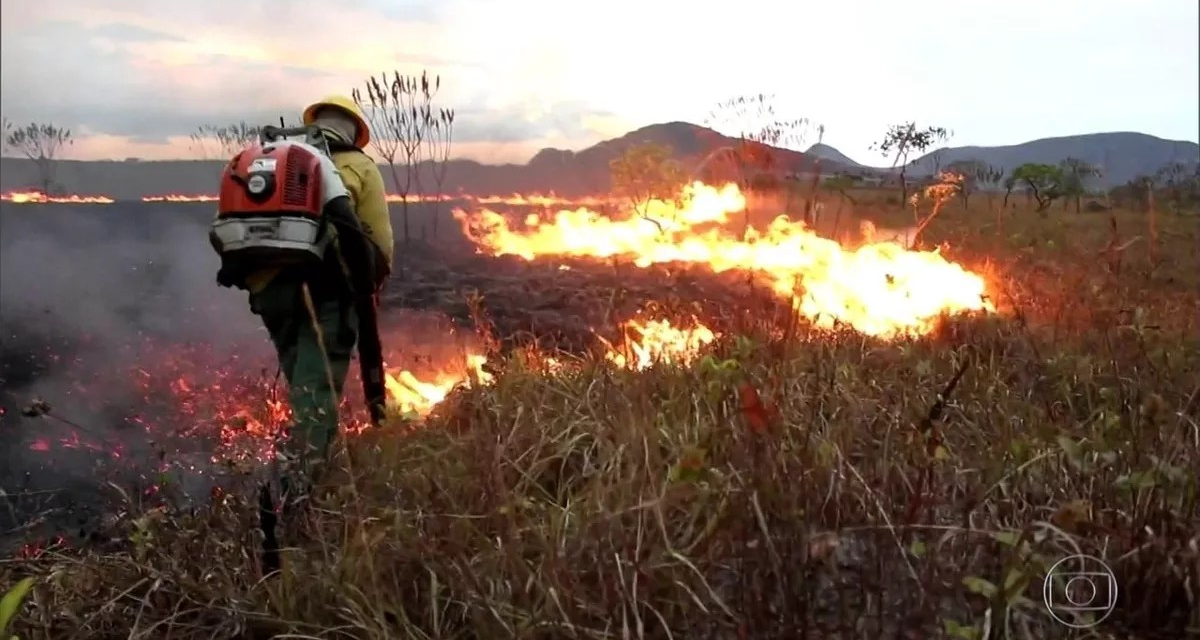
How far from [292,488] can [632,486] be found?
1335 mm

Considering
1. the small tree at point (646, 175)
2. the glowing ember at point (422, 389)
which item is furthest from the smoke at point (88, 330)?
the small tree at point (646, 175)

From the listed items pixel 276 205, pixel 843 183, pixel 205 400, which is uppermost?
pixel 843 183

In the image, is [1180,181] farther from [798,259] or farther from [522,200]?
[522,200]

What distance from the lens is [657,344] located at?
541 centimetres

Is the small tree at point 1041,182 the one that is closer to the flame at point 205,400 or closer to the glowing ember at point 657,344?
the glowing ember at point 657,344

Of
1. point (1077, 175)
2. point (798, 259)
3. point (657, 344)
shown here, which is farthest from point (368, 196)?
point (1077, 175)

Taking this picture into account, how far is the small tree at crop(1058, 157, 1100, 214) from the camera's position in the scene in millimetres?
7889

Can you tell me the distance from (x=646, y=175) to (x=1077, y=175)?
6.28 m

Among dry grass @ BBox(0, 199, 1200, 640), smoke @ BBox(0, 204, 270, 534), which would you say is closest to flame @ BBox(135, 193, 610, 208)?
smoke @ BBox(0, 204, 270, 534)

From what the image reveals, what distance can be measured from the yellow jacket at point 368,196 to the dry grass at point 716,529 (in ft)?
3.68

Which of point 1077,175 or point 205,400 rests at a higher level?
point 1077,175

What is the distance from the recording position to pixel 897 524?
2.59 m

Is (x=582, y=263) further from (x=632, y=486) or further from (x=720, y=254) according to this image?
(x=632, y=486)

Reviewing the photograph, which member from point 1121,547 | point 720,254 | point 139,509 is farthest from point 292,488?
point 720,254
